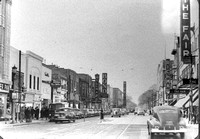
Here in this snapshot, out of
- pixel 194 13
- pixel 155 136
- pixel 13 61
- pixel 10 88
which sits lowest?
pixel 155 136

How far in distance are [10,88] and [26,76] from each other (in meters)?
7.86

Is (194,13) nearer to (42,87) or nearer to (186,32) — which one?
(186,32)

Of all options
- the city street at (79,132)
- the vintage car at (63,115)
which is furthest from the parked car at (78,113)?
the city street at (79,132)

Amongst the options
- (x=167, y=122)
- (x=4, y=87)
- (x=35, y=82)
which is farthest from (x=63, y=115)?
(x=167, y=122)

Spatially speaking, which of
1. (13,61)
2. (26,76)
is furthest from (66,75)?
(13,61)

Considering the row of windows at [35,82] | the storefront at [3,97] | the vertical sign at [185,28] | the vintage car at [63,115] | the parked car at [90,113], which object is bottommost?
the parked car at [90,113]


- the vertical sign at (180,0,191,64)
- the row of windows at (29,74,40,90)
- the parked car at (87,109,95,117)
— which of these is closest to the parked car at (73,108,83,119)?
the row of windows at (29,74,40,90)

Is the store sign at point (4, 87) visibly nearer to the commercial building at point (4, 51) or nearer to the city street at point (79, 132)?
the commercial building at point (4, 51)

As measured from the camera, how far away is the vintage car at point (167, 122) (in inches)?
741

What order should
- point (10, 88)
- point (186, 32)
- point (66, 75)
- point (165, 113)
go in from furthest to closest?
point (66, 75), point (10, 88), point (186, 32), point (165, 113)

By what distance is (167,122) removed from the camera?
19000 mm

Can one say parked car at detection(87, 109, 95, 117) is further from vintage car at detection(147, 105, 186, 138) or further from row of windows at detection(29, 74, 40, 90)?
vintage car at detection(147, 105, 186, 138)

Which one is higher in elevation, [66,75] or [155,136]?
[66,75]

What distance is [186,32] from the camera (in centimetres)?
3603
